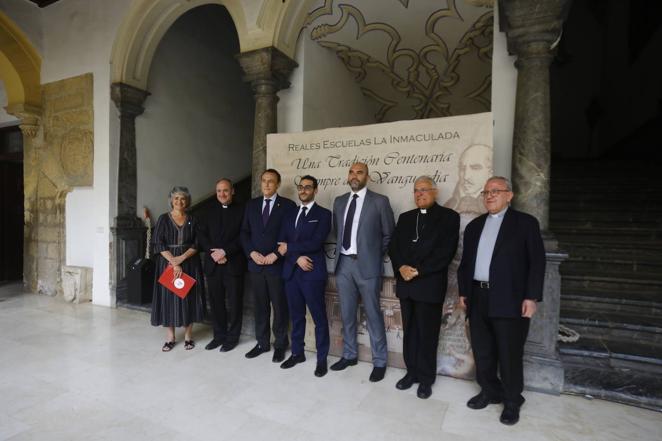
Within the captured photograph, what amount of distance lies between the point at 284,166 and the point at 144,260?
235 cm

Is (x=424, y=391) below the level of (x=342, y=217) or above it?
below

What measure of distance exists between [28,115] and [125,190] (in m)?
1.95

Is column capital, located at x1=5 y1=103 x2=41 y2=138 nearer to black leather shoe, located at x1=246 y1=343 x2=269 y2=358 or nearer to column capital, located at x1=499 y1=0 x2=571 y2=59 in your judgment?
black leather shoe, located at x1=246 y1=343 x2=269 y2=358

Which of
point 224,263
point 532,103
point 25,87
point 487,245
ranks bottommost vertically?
point 224,263

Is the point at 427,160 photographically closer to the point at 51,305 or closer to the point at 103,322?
the point at 103,322

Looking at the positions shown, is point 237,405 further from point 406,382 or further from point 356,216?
point 356,216

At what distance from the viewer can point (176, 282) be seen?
3.07m

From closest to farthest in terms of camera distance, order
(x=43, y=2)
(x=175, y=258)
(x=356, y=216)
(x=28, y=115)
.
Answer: (x=356, y=216)
(x=175, y=258)
(x=43, y=2)
(x=28, y=115)

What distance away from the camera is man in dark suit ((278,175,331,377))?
107 inches

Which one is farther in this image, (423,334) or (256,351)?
(256,351)

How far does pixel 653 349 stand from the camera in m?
2.74

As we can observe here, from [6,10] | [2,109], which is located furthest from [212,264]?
[2,109]

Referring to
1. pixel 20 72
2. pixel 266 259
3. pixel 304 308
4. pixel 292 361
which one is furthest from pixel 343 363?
pixel 20 72

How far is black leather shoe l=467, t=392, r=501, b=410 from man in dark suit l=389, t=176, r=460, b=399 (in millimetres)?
250
